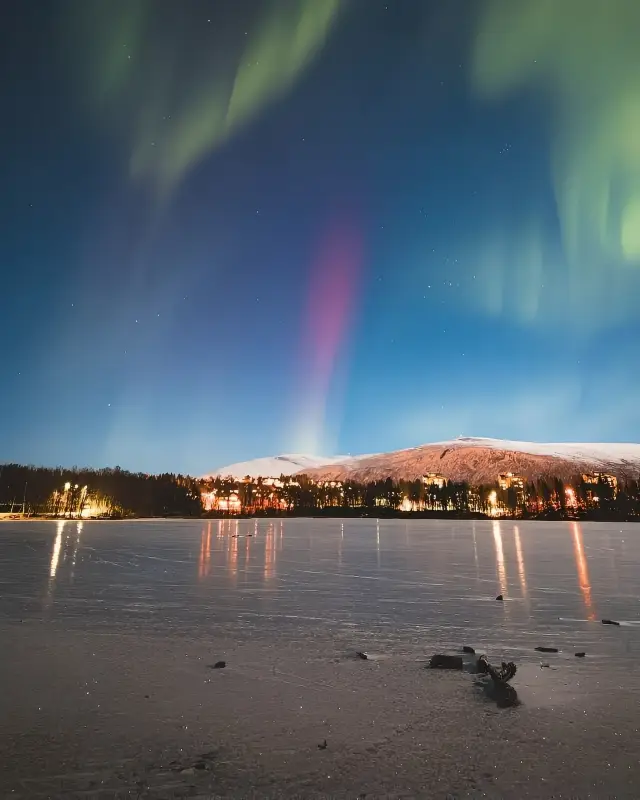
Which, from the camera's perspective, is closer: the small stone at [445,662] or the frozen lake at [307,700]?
the frozen lake at [307,700]

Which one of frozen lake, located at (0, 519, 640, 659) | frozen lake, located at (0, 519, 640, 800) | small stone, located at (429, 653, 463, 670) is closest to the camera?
frozen lake, located at (0, 519, 640, 800)

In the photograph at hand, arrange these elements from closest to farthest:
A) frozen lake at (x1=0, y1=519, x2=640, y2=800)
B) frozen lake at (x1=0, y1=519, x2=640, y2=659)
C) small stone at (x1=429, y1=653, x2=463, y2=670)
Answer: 1. frozen lake at (x1=0, y1=519, x2=640, y2=800)
2. small stone at (x1=429, y1=653, x2=463, y2=670)
3. frozen lake at (x1=0, y1=519, x2=640, y2=659)

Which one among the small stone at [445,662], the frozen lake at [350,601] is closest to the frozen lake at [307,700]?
the frozen lake at [350,601]

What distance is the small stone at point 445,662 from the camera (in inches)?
493

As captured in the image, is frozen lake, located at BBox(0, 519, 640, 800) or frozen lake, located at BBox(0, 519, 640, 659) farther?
frozen lake, located at BBox(0, 519, 640, 659)

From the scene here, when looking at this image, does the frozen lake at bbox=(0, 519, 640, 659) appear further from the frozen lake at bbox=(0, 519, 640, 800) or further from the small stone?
the small stone

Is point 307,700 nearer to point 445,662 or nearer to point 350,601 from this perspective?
point 445,662

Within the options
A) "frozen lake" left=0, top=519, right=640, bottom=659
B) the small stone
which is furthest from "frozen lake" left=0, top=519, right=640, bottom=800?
the small stone

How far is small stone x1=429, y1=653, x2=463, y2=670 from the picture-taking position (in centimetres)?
1253

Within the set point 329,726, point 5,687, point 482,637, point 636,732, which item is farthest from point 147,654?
point 636,732

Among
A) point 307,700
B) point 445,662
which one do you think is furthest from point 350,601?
point 307,700

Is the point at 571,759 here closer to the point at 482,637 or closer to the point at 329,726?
the point at 329,726

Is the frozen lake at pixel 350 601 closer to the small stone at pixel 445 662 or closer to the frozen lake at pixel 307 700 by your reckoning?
the frozen lake at pixel 307 700

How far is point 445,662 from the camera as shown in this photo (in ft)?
41.5
